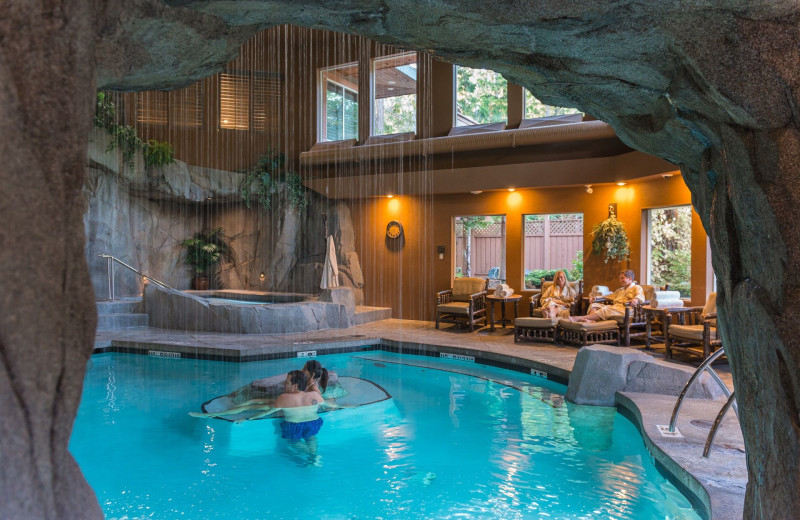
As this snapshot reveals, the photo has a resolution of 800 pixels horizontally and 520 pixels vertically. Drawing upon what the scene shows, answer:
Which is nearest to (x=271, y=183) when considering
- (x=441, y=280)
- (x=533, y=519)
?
(x=441, y=280)

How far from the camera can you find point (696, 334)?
7.31 meters

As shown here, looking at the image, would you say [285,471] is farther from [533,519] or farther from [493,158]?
[493,158]

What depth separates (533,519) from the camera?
3953mm

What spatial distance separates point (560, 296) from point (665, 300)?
6.05 feet

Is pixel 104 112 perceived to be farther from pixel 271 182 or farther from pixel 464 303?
pixel 464 303

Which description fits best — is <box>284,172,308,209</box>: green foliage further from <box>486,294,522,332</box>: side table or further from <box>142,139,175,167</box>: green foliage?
<box>486,294,522,332</box>: side table

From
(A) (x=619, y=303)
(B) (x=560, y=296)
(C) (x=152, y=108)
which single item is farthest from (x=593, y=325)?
(C) (x=152, y=108)

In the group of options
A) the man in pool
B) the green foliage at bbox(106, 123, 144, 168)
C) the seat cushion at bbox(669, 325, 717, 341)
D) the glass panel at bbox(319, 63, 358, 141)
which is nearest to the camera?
the man in pool

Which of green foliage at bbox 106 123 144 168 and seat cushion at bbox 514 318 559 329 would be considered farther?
green foliage at bbox 106 123 144 168

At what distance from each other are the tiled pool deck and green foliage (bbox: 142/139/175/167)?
13.1 ft

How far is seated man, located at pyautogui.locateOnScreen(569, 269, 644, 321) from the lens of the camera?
870cm

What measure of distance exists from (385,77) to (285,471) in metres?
9.89

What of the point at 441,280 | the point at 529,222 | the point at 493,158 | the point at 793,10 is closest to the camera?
the point at 793,10

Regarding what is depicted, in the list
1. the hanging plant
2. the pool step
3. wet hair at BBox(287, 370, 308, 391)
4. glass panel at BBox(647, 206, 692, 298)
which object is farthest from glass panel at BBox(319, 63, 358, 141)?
wet hair at BBox(287, 370, 308, 391)
